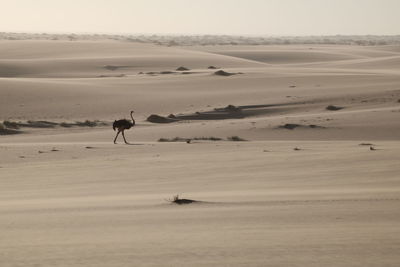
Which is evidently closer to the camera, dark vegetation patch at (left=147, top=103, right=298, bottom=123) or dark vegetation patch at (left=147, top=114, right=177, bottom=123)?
dark vegetation patch at (left=147, top=114, right=177, bottom=123)

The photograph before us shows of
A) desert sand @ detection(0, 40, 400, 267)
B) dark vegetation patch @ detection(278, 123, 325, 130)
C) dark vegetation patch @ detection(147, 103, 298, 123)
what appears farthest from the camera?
dark vegetation patch @ detection(147, 103, 298, 123)

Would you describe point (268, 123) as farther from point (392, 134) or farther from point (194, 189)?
point (194, 189)

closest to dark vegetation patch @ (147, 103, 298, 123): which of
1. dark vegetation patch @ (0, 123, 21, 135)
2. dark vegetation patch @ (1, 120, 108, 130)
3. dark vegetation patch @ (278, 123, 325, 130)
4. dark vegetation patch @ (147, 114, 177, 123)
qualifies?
dark vegetation patch @ (147, 114, 177, 123)

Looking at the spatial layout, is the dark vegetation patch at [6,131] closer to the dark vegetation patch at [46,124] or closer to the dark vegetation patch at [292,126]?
the dark vegetation patch at [46,124]

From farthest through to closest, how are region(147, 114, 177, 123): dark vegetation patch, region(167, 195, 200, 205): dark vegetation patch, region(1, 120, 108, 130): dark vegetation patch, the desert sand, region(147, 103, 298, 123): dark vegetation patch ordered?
1. region(147, 103, 298, 123): dark vegetation patch
2. region(147, 114, 177, 123): dark vegetation patch
3. region(1, 120, 108, 130): dark vegetation patch
4. region(167, 195, 200, 205): dark vegetation patch
5. the desert sand

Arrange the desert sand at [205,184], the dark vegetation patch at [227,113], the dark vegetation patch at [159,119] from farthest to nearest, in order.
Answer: the dark vegetation patch at [227,113], the dark vegetation patch at [159,119], the desert sand at [205,184]

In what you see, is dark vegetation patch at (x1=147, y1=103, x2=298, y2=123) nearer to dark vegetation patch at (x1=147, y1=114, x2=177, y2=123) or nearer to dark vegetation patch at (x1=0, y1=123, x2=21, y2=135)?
dark vegetation patch at (x1=147, y1=114, x2=177, y2=123)

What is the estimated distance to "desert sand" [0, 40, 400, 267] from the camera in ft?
21.0

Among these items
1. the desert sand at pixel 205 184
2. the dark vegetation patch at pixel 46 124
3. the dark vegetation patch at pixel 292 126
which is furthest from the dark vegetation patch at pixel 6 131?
the dark vegetation patch at pixel 292 126

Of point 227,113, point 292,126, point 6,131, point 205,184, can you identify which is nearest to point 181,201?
point 205,184

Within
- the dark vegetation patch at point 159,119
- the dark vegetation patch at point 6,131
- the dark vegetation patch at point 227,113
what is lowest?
the dark vegetation patch at point 6,131

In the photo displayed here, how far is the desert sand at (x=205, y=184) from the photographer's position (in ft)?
21.0

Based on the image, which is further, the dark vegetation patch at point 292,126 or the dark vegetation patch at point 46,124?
the dark vegetation patch at point 46,124

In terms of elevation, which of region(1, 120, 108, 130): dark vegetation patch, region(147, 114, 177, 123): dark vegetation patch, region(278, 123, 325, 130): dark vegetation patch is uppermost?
region(147, 114, 177, 123): dark vegetation patch
